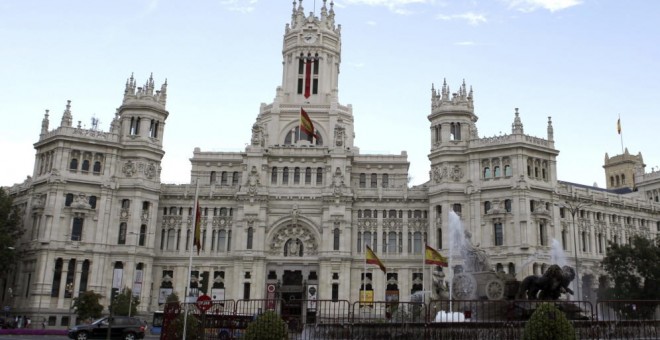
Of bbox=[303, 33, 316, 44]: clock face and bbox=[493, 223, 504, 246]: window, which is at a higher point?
bbox=[303, 33, 316, 44]: clock face

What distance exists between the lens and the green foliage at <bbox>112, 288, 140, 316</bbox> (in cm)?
6686

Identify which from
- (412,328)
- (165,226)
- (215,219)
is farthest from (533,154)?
(412,328)

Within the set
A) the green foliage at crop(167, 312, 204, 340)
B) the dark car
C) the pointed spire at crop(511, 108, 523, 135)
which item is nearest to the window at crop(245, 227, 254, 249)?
the dark car

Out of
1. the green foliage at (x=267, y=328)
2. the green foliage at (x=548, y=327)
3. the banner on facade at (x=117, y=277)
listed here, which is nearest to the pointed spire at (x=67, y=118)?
the banner on facade at (x=117, y=277)

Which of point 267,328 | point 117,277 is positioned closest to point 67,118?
point 117,277

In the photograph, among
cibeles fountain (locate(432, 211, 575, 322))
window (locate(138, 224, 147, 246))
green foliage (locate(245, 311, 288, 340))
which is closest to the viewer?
green foliage (locate(245, 311, 288, 340))

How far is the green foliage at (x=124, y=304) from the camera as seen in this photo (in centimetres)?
6686

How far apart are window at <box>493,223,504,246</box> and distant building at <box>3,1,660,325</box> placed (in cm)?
12

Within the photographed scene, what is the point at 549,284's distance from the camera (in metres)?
33.2

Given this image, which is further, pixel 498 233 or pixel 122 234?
pixel 122 234

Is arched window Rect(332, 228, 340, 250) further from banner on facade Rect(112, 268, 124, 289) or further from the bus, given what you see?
banner on facade Rect(112, 268, 124, 289)

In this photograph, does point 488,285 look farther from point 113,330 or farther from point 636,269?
Answer: point 636,269

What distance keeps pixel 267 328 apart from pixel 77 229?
57.9 metres

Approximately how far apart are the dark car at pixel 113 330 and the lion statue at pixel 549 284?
95.2 feet
